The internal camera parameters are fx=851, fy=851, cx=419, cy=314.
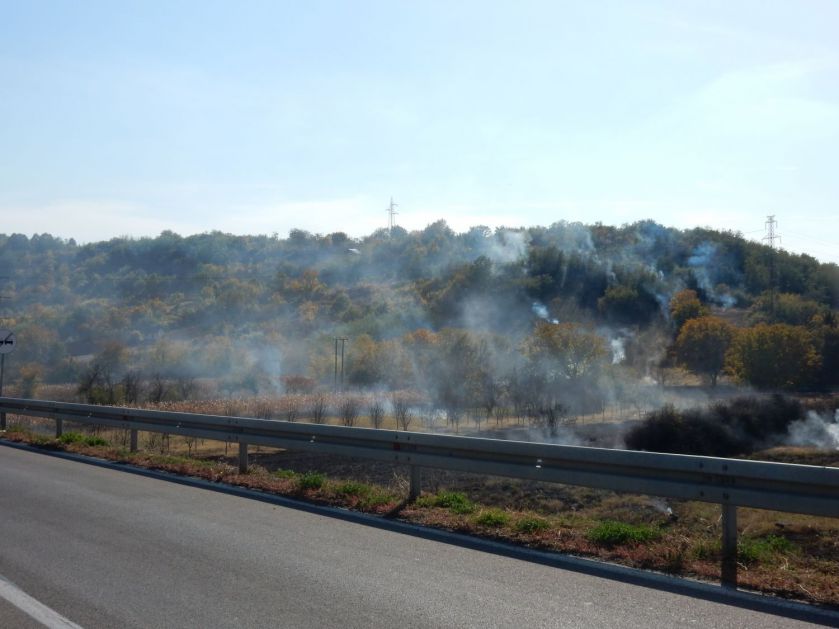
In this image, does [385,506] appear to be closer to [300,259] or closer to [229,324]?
[229,324]

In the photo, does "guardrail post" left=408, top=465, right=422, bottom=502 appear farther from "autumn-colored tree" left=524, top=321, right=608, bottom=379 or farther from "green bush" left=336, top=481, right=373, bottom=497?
"autumn-colored tree" left=524, top=321, right=608, bottom=379

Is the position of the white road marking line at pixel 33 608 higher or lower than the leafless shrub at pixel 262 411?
higher

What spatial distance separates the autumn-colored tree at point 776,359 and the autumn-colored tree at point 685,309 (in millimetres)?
15949

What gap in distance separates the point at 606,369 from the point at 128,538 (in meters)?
43.8

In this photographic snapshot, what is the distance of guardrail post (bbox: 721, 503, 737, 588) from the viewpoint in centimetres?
645

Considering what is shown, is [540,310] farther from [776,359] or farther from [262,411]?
[262,411]

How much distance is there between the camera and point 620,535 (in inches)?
295

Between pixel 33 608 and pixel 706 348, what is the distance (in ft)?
178

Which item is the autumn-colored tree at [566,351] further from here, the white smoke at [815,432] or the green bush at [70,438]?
the green bush at [70,438]

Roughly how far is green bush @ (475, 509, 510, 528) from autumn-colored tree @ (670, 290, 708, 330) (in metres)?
61.4

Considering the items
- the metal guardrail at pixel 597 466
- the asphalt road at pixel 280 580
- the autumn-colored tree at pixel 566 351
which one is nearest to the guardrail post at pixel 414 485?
the metal guardrail at pixel 597 466

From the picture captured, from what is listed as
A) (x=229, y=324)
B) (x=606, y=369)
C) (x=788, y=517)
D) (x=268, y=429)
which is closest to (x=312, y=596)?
(x=268, y=429)

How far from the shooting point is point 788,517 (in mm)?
13477

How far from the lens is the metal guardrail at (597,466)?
6465 mm
